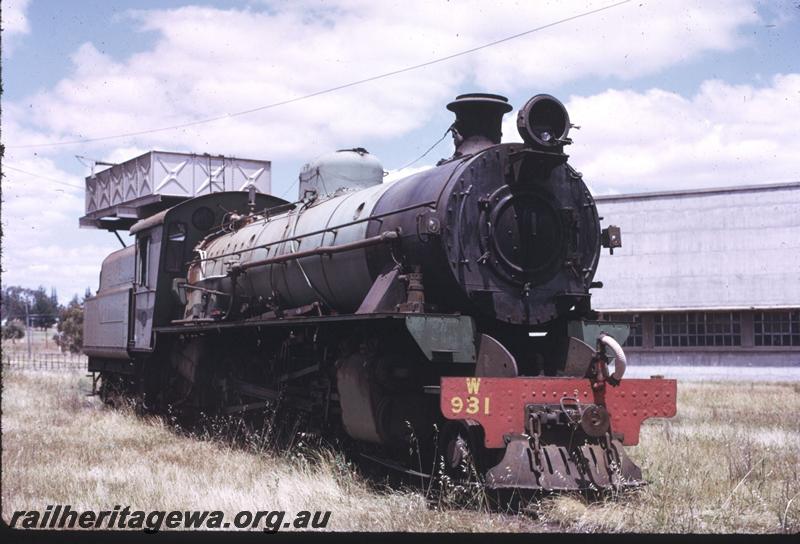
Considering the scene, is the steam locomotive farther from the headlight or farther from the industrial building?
the industrial building

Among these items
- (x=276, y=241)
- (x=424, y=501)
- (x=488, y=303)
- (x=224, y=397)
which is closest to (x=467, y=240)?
(x=488, y=303)

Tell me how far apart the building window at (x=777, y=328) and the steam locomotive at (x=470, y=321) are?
1907cm

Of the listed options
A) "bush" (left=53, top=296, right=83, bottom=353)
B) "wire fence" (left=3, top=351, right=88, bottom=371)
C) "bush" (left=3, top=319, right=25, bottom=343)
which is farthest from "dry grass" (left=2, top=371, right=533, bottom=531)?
"bush" (left=53, top=296, right=83, bottom=353)

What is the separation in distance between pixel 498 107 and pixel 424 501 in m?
3.89

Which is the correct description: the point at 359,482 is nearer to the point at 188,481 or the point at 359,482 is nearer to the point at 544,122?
the point at 188,481

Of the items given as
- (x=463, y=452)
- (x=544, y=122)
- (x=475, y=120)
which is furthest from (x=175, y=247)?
(x=463, y=452)

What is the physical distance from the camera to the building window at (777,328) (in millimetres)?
25625

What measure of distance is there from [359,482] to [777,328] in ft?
69.2

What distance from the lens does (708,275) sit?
26.2 meters

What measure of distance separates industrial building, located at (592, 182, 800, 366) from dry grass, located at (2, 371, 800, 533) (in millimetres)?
13168

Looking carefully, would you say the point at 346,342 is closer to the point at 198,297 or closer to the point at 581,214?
the point at 581,214

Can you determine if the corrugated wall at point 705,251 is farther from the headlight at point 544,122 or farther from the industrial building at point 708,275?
the headlight at point 544,122

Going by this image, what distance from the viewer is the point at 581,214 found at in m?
8.42

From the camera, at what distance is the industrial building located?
83.3ft
